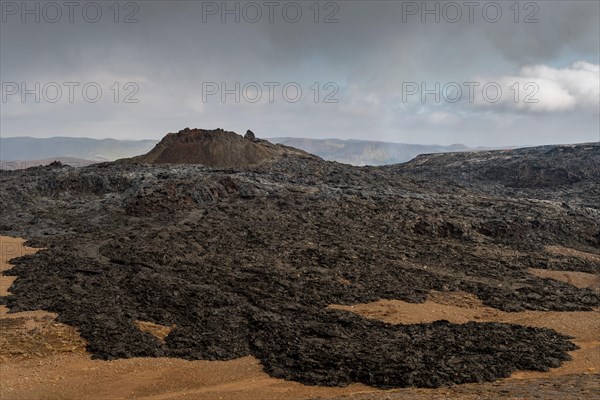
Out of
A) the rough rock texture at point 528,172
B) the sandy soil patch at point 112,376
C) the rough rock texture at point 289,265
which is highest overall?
the rough rock texture at point 528,172

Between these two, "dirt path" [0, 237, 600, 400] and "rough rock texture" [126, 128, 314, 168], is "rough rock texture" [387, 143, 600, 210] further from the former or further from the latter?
"dirt path" [0, 237, 600, 400]

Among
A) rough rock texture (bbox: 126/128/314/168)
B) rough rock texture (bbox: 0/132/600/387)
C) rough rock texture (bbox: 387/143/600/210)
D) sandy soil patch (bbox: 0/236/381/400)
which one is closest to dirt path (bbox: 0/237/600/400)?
sandy soil patch (bbox: 0/236/381/400)

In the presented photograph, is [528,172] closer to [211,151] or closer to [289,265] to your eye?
[211,151]

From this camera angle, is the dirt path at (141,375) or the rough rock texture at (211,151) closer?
the dirt path at (141,375)

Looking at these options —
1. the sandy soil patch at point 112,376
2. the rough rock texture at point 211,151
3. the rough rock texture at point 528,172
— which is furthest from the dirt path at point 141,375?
the rough rock texture at point 211,151

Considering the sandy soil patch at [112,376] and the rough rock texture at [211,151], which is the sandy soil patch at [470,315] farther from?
the rough rock texture at [211,151]

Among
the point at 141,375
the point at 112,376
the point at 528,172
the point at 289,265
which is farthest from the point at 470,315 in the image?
the point at 528,172
